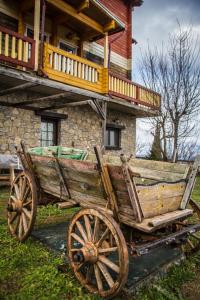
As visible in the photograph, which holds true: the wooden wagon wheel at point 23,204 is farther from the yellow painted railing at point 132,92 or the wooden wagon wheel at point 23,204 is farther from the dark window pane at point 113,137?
the dark window pane at point 113,137

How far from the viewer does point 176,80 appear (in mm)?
12266

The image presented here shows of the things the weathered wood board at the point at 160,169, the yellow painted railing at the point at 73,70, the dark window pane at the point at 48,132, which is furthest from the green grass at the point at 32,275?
the dark window pane at the point at 48,132

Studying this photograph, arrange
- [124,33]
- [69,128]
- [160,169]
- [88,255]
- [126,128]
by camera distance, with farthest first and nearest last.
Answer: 1. [124,33]
2. [126,128]
3. [69,128]
4. [160,169]
5. [88,255]

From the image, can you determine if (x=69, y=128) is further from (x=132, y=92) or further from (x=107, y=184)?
(x=107, y=184)

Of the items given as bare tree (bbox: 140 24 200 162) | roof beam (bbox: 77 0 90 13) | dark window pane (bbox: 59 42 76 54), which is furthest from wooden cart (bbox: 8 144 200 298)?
bare tree (bbox: 140 24 200 162)

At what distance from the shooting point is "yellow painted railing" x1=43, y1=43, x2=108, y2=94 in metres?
8.13

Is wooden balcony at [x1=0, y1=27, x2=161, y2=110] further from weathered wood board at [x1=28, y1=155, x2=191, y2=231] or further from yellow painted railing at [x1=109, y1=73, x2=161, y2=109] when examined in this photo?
weathered wood board at [x1=28, y1=155, x2=191, y2=231]

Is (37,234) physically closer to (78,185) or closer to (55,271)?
(55,271)

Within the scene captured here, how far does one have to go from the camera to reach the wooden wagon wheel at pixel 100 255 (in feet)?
7.23

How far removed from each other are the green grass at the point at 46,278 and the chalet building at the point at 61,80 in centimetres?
498

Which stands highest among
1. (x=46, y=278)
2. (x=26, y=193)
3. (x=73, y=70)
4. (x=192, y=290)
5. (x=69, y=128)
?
(x=73, y=70)

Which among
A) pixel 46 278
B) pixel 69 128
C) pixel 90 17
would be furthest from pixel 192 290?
pixel 90 17

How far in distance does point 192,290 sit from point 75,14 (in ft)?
29.9

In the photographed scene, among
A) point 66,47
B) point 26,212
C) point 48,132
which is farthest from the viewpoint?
point 66,47
